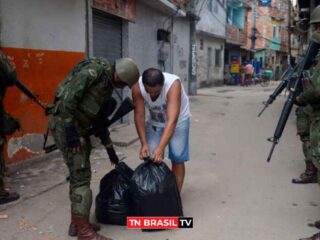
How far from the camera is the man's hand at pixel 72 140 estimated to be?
10.7 ft

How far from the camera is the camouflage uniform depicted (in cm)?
329

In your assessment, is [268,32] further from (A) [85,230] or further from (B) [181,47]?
(A) [85,230]

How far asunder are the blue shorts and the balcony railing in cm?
2326

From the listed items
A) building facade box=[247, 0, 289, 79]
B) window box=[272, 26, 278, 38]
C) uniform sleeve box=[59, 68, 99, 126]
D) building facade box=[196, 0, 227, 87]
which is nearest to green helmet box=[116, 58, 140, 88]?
uniform sleeve box=[59, 68, 99, 126]

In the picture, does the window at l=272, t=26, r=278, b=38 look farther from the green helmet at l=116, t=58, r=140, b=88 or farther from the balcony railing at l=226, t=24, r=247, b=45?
the green helmet at l=116, t=58, r=140, b=88

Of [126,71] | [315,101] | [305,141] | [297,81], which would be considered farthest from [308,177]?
[126,71]

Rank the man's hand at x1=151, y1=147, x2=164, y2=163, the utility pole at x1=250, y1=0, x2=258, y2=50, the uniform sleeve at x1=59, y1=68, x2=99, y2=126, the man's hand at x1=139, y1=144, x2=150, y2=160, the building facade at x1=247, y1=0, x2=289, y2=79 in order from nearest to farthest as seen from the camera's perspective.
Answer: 1. the uniform sleeve at x1=59, y1=68, x2=99, y2=126
2. the man's hand at x1=151, y1=147, x2=164, y2=163
3. the man's hand at x1=139, y1=144, x2=150, y2=160
4. the utility pole at x1=250, y1=0, x2=258, y2=50
5. the building facade at x1=247, y1=0, x2=289, y2=79

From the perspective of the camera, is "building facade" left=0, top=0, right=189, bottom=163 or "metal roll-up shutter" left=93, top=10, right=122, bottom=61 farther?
"metal roll-up shutter" left=93, top=10, right=122, bottom=61

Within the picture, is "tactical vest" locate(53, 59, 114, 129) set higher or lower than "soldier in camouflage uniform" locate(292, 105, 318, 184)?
higher

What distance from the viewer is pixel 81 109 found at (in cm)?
343

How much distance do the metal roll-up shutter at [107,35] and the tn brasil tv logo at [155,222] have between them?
4958 millimetres

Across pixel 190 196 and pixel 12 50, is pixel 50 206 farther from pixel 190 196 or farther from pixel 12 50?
pixel 12 50

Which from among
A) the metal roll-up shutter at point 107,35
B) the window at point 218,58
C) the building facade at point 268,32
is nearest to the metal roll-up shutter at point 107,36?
the metal roll-up shutter at point 107,35

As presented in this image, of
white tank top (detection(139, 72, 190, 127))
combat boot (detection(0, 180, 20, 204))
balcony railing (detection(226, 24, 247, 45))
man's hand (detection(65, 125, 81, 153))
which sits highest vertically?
balcony railing (detection(226, 24, 247, 45))
